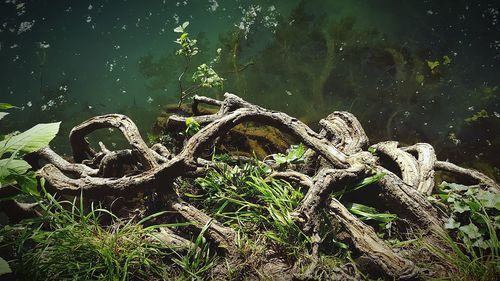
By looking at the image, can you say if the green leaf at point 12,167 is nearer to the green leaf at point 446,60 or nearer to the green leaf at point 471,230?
the green leaf at point 471,230

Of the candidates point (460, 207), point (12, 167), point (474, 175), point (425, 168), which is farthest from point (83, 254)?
point (474, 175)

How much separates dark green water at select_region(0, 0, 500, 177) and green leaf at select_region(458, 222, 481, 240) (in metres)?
4.61

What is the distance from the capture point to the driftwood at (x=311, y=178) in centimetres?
178

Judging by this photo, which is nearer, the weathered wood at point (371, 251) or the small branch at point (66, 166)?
the weathered wood at point (371, 251)

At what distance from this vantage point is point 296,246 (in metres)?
1.77

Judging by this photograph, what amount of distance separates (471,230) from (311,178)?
1091mm

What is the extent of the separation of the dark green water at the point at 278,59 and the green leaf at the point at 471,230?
461cm

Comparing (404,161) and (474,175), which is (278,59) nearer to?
(404,161)

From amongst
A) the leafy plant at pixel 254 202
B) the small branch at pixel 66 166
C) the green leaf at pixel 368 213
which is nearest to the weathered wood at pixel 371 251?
the green leaf at pixel 368 213

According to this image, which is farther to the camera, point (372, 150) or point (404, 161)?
point (372, 150)

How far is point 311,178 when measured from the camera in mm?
2234

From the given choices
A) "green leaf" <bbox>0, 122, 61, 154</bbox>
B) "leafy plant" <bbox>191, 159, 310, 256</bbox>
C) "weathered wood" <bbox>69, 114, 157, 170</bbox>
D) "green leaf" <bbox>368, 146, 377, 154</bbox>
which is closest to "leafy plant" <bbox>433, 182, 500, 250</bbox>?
"green leaf" <bbox>368, 146, 377, 154</bbox>

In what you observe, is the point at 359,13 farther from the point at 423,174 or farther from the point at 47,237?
the point at 47,237

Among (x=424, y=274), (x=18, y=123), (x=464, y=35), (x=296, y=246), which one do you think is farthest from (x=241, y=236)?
(x=18, y=123)
